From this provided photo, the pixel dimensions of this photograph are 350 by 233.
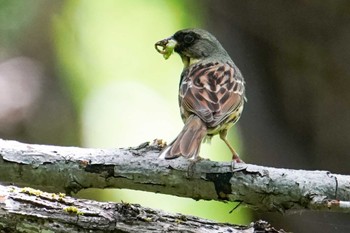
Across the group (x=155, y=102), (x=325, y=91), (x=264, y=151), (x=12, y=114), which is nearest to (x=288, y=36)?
(x=325, y=91)

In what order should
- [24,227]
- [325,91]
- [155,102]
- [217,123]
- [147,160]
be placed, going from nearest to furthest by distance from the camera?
[24,227]
[147,160]
[217,123]
[325,91]
[155,102]

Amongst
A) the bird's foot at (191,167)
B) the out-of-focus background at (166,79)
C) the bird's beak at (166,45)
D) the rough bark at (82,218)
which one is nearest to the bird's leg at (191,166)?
the bird's foot at (191,167)

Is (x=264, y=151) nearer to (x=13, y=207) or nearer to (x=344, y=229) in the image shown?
(x=344, y=229)

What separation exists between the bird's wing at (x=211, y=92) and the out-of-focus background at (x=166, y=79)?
63cm

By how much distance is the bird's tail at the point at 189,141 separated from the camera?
422 centimetres

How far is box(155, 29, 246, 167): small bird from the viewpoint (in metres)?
4.54

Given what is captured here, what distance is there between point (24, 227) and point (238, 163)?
1.06m

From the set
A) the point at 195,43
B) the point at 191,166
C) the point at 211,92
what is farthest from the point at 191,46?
the point at 191,166

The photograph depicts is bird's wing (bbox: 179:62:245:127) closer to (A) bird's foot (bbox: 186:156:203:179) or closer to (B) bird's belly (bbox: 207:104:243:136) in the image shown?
(B) bird's belly (bbox: 207:104:243:136)

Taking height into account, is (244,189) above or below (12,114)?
below

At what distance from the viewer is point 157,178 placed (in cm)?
409

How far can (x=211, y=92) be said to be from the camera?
511cm

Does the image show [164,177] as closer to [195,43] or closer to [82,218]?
[82,218]

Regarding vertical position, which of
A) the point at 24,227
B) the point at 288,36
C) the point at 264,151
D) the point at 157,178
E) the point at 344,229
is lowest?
the point at 24,227
